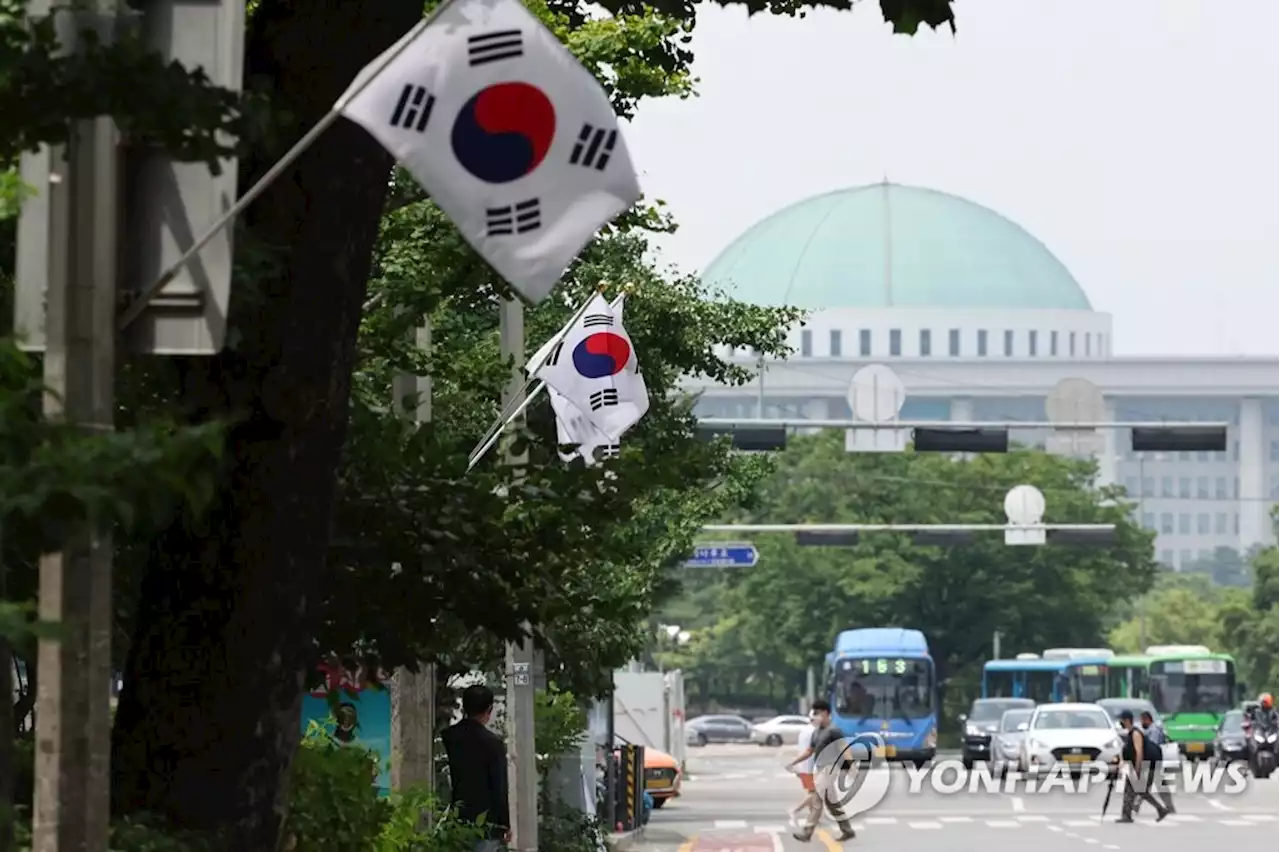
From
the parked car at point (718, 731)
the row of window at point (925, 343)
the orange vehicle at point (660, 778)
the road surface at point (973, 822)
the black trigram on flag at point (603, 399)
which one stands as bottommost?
the parked car at point (718, 731)

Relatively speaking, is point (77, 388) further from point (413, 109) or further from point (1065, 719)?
point (1065, 719)

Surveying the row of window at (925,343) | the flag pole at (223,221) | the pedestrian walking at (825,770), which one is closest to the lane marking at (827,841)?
the pedestrian walking at (825,770)

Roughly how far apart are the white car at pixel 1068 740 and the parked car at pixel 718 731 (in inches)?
2367

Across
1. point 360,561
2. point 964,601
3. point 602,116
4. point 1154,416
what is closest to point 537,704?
point 360,561

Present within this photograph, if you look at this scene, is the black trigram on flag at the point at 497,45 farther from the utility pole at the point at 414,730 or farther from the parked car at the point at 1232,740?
the parked car at the point at 1232,740

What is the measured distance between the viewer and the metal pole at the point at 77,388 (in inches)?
316

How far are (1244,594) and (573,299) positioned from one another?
310 ft

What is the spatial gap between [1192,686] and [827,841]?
38757 millimetres

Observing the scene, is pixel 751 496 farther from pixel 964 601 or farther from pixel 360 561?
pixel 964 601

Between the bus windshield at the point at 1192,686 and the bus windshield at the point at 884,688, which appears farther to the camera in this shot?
the bus windshield at the point at 1192,686

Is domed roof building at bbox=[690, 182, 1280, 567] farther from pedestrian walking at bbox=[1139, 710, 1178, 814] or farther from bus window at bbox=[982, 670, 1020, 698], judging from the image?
pedestrian walking at bbox=[1139, 710, 1178, 814]

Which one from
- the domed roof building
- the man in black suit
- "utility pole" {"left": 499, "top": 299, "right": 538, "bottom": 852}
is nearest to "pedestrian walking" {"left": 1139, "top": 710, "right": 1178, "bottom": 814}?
"utility pole" {"left": 499, "top": 299, "right": 538, "bottom": 852}

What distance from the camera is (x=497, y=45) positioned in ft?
27.3

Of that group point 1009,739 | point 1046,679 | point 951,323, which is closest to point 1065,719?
point 1009,739
